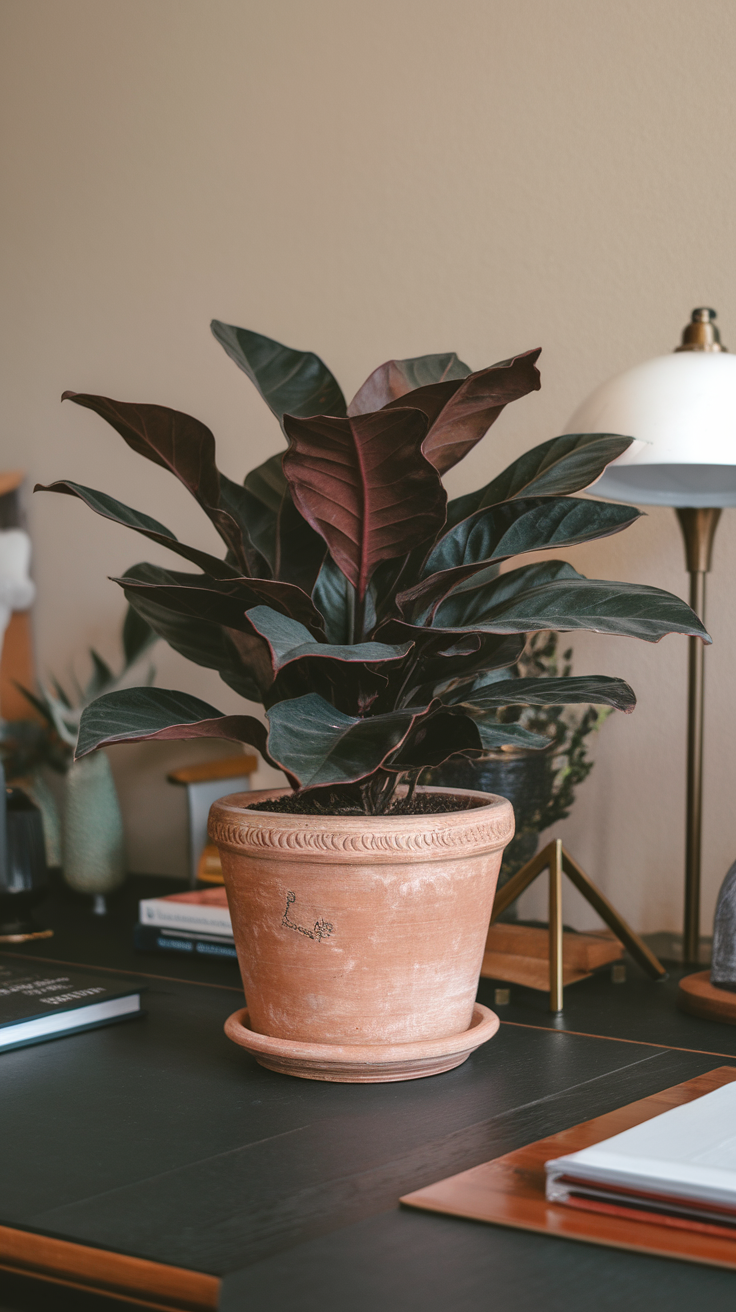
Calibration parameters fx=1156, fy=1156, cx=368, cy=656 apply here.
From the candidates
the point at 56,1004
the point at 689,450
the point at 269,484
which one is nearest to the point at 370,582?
the point at 269,484

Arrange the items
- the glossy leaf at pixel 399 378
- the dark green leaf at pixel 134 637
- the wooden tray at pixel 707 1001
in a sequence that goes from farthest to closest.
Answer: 1. the dark green leaf at pixel 134 637
2. the wooden tray at pixel 707 1001
3. the glossy leaf at pixel 399 378

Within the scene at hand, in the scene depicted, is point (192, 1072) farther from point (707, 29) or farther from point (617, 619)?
point (707, 29)

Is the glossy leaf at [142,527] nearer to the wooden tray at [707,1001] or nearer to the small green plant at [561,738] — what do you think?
the small green plant at [561,738]

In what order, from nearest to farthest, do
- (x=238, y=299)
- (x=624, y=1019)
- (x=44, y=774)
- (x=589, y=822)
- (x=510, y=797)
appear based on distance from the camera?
(x=624, y=1019) < (x=510, y=797) < (x=589, y=822) < (x=238, y=299) < (x=44, y=774)

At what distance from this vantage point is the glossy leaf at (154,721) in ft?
2.51

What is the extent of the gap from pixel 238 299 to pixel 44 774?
2.71 feet

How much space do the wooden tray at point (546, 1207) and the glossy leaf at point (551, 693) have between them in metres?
0.28

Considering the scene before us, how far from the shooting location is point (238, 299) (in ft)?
5.62

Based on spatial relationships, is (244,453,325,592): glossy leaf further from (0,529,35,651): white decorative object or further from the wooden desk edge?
(0,529,35,651): white decorative object

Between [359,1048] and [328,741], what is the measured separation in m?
0.26

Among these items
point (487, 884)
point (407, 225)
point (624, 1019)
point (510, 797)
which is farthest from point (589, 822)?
point (407, 225)

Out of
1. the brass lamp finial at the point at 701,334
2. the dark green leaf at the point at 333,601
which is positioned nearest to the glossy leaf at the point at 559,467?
the dark green leaf at the point at 333,601

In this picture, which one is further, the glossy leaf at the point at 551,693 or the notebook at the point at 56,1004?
the notebook at the point at 56,1004

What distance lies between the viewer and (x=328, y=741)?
709mm
